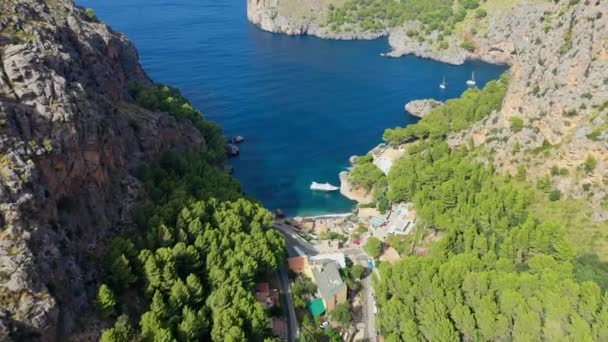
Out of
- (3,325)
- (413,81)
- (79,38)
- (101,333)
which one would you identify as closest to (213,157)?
(79,38)

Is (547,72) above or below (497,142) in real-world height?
above

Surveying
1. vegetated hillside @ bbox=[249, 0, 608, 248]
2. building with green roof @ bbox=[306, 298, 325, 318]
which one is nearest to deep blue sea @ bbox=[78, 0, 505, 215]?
building with green roof @ bbox=[306, 298, 325, 318]

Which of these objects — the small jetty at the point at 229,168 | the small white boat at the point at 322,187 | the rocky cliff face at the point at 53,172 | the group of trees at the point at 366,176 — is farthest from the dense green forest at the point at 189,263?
the group of trees at the point at 366,176

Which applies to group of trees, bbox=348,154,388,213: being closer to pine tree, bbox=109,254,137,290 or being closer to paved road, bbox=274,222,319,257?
paved road, bbox=274,222,319,257

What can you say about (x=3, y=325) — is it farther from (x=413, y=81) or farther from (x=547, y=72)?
(x=413, y=81)

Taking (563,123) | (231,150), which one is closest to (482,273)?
(563,123)

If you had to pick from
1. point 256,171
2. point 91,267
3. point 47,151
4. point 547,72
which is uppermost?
point 547,72

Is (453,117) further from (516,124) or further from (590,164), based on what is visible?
(590,164)
